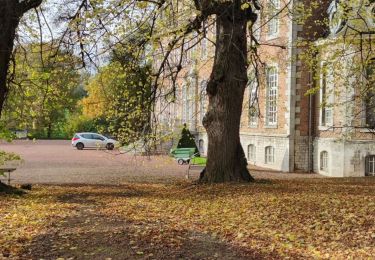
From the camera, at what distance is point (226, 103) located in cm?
1343

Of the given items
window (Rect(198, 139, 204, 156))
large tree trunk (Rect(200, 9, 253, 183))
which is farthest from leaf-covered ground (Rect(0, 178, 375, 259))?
window (Rect(198, 139, 204, 156))

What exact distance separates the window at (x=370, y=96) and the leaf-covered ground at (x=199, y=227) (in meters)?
6.88

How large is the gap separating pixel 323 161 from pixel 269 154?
3.68 m

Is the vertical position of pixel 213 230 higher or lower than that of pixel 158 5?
lower

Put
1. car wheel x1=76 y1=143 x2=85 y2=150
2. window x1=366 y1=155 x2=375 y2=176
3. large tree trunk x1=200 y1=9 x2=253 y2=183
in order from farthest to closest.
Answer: car wheel x1=76 y1=143 x2=85 y2=150
window x1=366 y1=155 x2=375 y2=176
large tree trunk x1=200 y1=9 x2=253 y2=183

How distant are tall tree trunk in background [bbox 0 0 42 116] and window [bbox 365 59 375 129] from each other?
36.2ft

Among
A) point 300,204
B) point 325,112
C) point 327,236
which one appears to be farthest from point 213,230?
point 325,112

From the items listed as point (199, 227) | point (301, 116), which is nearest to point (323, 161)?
point (301, 116)

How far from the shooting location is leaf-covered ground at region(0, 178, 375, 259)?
608cm

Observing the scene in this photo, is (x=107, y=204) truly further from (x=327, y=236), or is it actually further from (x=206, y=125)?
(x=327, y=236)

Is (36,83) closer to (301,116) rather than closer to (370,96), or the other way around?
(370,96)

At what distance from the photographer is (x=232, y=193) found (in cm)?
1133

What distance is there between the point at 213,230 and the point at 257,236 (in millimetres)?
738

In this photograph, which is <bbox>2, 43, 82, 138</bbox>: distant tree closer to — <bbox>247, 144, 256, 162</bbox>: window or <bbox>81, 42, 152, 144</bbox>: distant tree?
<bbox>81, 42, 152, 144</bbox>: distant tree
